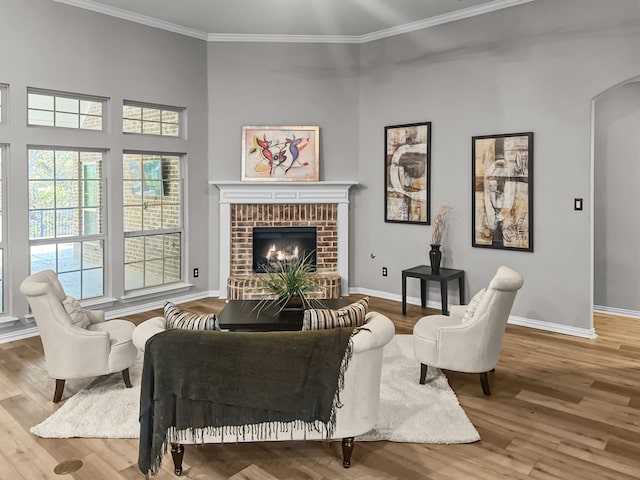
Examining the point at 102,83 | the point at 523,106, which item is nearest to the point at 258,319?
the point at 102,83

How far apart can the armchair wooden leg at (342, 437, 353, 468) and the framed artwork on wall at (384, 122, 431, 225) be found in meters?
3.82

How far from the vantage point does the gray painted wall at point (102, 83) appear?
4.77 meters

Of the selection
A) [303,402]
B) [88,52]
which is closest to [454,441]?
[303,402]

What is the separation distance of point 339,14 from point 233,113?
1.81 meters

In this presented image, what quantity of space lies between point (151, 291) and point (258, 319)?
8.84 feet

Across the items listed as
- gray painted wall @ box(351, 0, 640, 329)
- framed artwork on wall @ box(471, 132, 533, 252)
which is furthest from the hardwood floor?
framed artwork on wall @ box(471, 132, 533, 252)

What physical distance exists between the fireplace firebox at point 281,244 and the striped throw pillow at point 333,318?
12.3ft

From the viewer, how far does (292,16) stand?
5730mm

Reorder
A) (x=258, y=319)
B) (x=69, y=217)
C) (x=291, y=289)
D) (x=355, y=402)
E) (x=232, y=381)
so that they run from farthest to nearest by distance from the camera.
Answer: (x=69, y=217), (x=291, y=289), (x=258, y=319), (x=355, y=402), (x=232, y=381)

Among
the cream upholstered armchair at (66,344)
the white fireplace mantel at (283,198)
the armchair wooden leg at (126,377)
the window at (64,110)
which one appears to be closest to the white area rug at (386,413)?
the armchair wooden leg at (126,377)

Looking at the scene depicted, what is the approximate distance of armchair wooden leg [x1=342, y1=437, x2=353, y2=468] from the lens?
2.64m

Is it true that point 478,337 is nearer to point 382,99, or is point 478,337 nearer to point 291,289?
point 291,289

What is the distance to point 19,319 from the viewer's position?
4879 millimetres

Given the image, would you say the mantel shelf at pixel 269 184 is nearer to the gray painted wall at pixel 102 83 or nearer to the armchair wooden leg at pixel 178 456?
the gray painted wall at pixel 102 83
